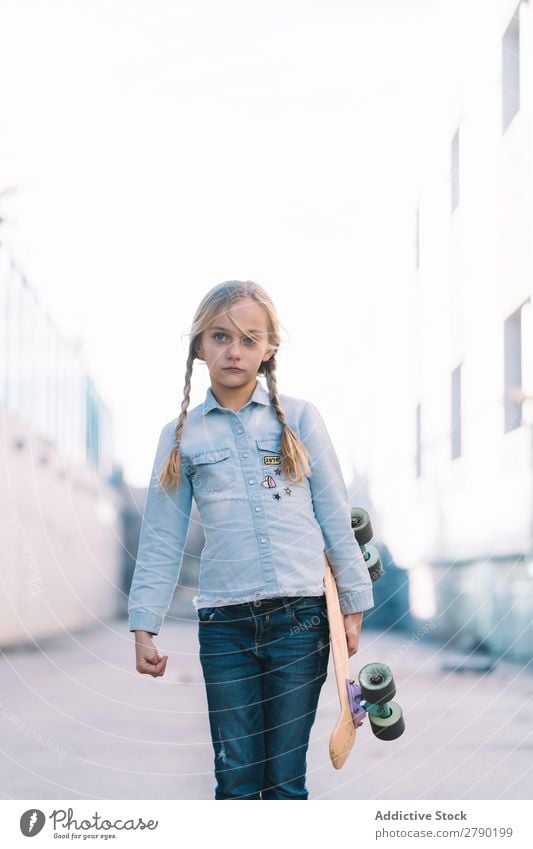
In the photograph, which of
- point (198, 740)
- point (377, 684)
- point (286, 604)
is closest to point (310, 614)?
point (286, 604)

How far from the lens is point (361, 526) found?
6.68 feet

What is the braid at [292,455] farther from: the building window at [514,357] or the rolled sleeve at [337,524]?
the building window at [514,357]

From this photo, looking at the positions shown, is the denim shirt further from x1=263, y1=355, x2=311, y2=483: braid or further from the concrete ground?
the concrete ground

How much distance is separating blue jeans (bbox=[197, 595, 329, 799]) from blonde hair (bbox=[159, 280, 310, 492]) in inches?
8.8

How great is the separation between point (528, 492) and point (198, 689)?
210 centimetres

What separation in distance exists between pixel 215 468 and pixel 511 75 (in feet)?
10.4

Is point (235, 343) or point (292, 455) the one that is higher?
point (235, 343)

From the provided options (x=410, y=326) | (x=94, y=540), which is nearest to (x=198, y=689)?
(x=410, y=326)

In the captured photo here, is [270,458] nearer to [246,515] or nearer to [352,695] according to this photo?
[246,515]

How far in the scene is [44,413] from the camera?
383 inches

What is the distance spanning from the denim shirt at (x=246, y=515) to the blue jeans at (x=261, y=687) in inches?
1.9

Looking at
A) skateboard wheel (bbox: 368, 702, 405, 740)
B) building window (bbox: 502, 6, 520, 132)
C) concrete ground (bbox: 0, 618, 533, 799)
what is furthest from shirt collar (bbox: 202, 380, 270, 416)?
building window (bbox: 502, 6, 520, 132)

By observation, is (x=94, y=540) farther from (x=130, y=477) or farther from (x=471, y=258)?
(x=130, y=477)

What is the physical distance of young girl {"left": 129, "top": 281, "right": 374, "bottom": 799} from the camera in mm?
1812
